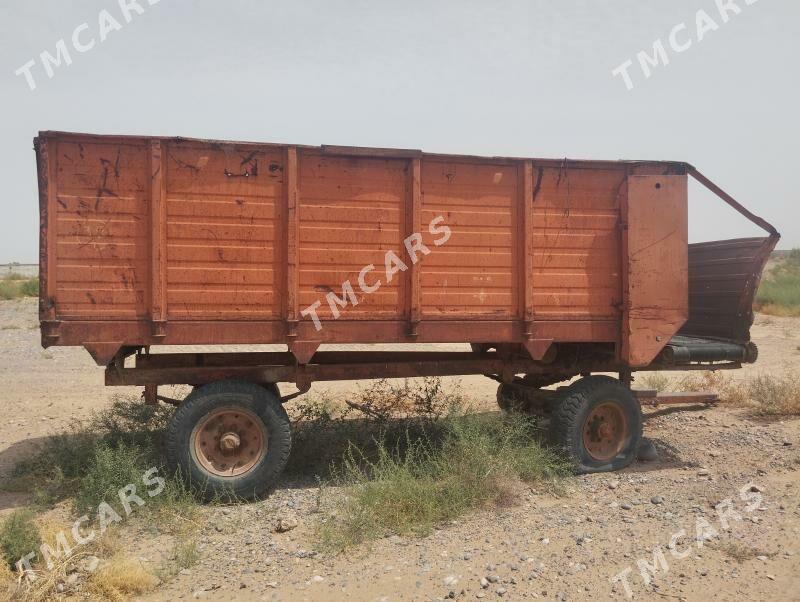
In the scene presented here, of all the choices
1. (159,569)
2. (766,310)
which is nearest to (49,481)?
(159,569)

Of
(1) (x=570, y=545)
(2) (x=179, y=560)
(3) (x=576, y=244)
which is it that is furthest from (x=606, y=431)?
(2) (x=179, y=560)

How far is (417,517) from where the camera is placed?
439 centimetres

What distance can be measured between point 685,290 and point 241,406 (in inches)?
161

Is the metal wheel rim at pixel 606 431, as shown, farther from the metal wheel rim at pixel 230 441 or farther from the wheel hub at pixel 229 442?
the wheel hub at pixel 229 442

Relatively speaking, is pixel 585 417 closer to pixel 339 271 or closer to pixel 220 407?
pixel 339 271

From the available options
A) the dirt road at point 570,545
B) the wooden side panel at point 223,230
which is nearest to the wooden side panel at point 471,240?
the wooden side panel at point 223,230

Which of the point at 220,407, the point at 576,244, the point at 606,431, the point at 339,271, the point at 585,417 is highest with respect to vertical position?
the point at 576,244

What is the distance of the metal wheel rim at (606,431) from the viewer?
19.1 ft

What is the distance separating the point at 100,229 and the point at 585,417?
4.46 meters

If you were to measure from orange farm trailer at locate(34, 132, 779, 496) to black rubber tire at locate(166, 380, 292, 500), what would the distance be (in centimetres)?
1

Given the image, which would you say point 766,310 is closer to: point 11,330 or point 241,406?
point 241,406

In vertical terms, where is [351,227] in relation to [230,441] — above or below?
above

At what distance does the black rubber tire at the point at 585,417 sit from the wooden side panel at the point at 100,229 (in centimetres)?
373

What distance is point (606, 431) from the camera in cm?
588
